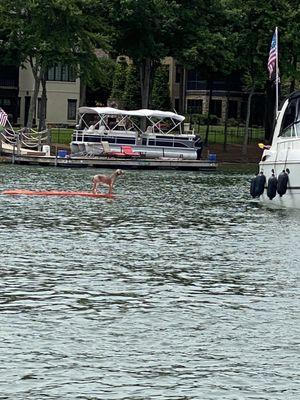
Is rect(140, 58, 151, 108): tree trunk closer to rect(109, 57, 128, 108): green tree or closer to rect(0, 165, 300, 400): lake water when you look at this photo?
rect(109, 57, 128, 108): green tree

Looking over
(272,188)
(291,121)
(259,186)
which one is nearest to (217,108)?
(291,121)

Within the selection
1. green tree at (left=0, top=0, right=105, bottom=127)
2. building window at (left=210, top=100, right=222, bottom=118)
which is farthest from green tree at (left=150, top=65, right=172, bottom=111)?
green tree at (left=0, top=0, right=105, bottom=127)

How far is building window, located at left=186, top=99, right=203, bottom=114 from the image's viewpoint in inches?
4439

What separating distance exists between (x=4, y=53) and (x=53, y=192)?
138ft

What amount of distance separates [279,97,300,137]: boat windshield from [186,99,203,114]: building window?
67.3 meters

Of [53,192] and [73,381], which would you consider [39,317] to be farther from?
[53,192]

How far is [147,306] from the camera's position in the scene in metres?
19.6

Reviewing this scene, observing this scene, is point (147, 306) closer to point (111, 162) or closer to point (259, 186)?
point (259, 186)

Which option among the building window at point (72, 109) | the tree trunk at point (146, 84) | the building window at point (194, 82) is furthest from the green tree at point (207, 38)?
the building window at point (194, 82)

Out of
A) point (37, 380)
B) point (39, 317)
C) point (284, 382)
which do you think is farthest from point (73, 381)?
point (39, 317)

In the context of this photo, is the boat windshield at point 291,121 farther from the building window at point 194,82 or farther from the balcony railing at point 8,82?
the building window at point 194,82

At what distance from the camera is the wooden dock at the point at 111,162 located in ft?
225

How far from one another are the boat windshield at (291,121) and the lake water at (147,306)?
20.8ft

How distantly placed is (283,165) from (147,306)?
900 inches
